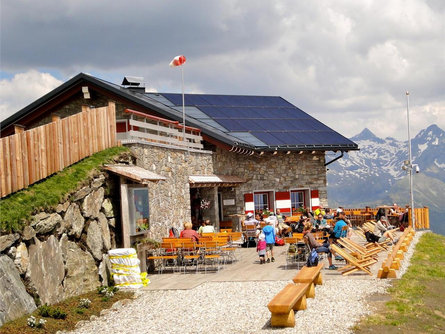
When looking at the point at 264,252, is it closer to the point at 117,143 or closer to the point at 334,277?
the point at 334,277

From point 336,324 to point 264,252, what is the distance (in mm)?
7089

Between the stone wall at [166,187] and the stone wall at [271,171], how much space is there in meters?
4.63

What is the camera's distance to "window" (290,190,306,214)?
28641 mm

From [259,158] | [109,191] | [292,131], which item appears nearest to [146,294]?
[109,191]

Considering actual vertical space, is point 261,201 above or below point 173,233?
above

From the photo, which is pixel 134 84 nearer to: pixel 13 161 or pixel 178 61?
pixel 178 61

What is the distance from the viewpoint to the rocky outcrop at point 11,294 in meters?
10.3

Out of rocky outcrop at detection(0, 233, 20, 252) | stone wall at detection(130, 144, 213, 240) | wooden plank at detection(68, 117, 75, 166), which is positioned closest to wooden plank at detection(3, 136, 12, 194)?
rocky outcrop at detection(0, 233, 20, 252)

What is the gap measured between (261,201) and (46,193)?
53.3ft

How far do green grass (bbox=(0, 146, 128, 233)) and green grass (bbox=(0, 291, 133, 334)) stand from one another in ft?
5.16

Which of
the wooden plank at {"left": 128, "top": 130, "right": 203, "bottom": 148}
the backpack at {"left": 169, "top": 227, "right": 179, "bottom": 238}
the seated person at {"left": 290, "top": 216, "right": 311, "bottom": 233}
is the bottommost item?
the seated person at {"left": 290, "top": 216, "right": 311, "bottom": 233}

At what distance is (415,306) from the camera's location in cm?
1142

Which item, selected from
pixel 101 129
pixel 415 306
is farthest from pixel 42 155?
pixel 415 306

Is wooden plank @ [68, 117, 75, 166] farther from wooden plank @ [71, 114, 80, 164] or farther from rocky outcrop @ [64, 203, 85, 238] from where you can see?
rocky outcrop @ [64, 203, 85, 238]
